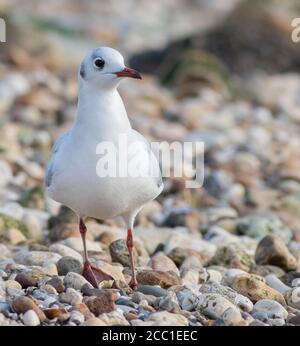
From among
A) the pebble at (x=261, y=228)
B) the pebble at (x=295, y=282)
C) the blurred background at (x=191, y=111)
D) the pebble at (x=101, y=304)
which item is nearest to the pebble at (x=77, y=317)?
the pebble at (x=101, y=304)

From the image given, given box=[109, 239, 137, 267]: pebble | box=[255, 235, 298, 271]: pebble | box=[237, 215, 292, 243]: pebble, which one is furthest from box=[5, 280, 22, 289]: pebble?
box=[237, 215, 292, 243]: pebble

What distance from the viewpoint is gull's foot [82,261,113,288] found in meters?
5.84

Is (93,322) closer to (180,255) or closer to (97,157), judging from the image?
(97,157)

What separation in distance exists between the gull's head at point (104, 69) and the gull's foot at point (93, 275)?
104cm

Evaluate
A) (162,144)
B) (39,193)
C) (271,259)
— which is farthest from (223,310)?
(162,144)

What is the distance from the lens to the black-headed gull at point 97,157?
18.5 feet

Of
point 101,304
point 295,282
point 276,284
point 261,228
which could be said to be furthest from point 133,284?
point 261,228

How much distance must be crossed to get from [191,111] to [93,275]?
24.9 ft

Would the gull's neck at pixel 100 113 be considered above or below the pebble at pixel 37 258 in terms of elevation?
above

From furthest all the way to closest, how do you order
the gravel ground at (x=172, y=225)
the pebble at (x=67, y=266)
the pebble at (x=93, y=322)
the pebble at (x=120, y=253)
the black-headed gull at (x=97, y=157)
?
the pebble at (x=120, y=253)
the pebble at (x=67, y=266)
the black-headed gull at (x=97, y=157)
the gravel ground at (x=172, y=225)
the pebble at (x=93, y=322)

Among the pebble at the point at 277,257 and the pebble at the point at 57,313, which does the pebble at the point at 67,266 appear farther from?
the pebble at the point at 277,257

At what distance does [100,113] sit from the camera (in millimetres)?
5801

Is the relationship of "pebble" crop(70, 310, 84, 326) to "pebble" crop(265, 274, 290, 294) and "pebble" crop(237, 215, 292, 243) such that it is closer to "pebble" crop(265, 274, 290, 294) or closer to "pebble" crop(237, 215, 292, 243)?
"pebble" crop(265, 274, 290, 294)

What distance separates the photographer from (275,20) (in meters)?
17.3
